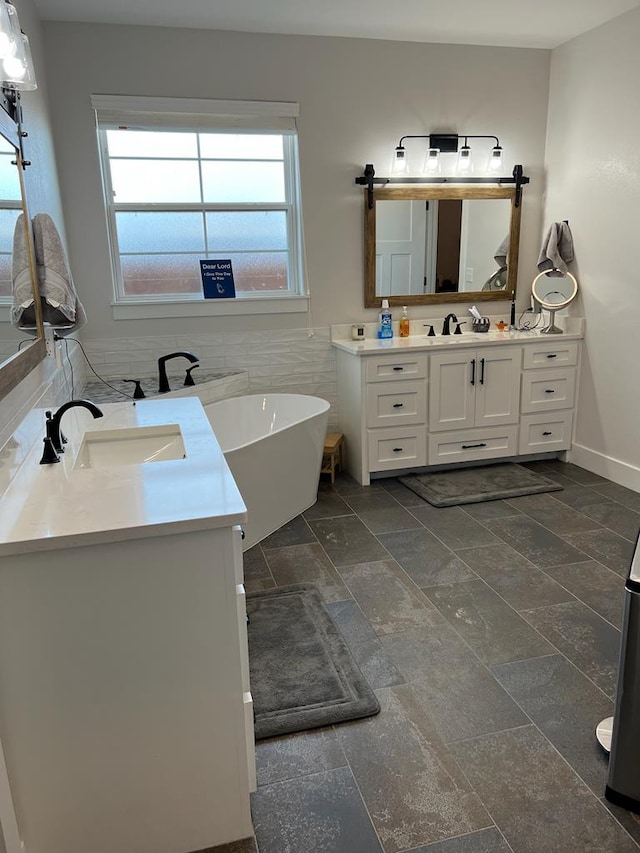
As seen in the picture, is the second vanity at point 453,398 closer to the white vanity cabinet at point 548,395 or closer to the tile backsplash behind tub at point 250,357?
the white vanity cabinet at point 548,395

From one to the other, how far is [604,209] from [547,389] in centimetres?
122

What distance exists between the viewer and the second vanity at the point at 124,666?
1364 millimetres

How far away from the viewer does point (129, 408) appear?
8.42 feet

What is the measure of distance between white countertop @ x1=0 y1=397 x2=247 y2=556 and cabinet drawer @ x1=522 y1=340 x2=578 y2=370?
2951mm

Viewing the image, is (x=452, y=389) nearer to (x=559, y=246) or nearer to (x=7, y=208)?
(x=559, y=246)

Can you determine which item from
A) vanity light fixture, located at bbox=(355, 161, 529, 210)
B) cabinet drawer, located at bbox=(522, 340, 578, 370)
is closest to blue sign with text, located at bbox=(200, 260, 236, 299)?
vanity light fixture, located at bbox=(355, 161, 529, 210)

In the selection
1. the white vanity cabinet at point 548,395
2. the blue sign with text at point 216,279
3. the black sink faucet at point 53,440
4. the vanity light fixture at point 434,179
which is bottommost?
the white vanity cabinet at point 548,395

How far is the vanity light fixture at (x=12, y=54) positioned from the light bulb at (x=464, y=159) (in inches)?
125

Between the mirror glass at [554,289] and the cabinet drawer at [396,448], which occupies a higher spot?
the mirror glass at [554,289]

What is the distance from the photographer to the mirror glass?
14.3ft

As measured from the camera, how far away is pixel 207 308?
4.15 metres

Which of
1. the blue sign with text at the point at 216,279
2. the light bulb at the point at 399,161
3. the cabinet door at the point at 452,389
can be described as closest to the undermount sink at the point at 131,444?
the blue sign with text at the point at 216,279

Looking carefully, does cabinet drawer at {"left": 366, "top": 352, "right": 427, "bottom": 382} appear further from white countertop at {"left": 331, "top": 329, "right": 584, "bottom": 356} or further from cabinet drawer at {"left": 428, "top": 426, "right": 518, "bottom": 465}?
cabinet drawer at {"left": 428, "top": 426, "right": 518, "bottom": 465}

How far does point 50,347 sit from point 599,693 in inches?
94.1
